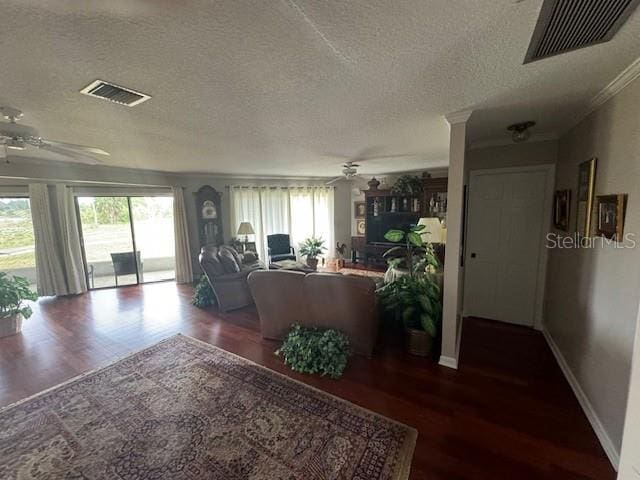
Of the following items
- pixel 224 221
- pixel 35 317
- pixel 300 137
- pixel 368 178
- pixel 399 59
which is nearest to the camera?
pixel 399 59

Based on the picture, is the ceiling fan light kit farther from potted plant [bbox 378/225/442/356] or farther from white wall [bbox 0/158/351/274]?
white wall [bbox 0/158/351/274]

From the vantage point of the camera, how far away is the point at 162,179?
535 cm

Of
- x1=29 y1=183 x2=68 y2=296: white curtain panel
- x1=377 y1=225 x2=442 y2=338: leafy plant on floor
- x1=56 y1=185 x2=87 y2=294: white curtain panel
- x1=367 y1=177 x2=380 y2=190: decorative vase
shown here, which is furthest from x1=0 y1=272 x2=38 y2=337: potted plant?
x1=367 y1=177 x2=380 y2=190: decorative vase

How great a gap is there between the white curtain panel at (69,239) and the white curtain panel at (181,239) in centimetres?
156

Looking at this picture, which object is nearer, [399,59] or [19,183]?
[399,59]

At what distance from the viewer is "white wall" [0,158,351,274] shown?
399 centimetres

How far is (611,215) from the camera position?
1695 mm

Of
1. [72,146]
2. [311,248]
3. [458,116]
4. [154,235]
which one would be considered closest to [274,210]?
[311,248]

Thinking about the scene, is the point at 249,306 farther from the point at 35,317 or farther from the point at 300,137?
the point at 35,317

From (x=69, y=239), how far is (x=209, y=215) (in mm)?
2349

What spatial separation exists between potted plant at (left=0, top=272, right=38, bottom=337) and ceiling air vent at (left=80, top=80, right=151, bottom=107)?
3.24 meters

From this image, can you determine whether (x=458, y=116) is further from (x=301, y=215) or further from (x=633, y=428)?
(x=301, y=215)

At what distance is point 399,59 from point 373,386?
2.43m

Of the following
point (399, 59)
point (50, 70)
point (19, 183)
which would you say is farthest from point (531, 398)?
point (19, 183)
